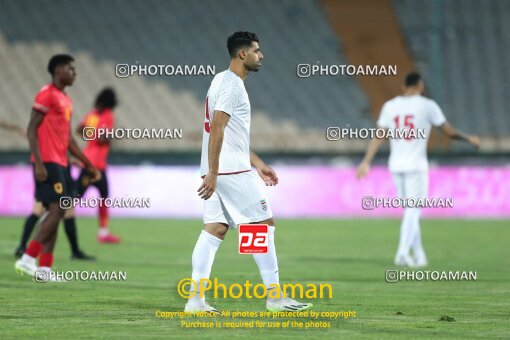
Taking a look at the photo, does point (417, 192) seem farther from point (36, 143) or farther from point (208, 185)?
point (208, 185)

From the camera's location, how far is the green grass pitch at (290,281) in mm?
7918

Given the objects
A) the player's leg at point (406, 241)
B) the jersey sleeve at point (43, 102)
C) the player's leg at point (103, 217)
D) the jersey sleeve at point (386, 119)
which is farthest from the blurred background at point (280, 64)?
the jersey sleeve at point (43, 102)

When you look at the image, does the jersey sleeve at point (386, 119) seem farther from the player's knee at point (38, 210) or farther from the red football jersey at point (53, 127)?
the player's knee at point (38, 210)

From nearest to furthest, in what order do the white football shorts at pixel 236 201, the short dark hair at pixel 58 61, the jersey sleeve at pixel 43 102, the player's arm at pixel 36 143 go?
the white football shorts at pixel 236 201 → the player's arm at pixel 36 143 → the jersey sleeve at pixel 43 102 → the short dark hair at pixel 58 61

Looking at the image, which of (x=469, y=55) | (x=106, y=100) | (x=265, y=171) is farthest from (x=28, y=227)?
(x=469, y=55)

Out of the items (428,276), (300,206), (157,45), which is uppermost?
(157,45)

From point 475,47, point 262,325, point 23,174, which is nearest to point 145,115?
point 23,174

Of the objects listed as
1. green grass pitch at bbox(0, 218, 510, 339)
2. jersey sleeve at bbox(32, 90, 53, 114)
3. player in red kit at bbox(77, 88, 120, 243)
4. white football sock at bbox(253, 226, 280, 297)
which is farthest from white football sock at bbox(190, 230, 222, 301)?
player in red kit at bbox(77, 88, 120, 243)

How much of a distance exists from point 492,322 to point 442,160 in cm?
1842

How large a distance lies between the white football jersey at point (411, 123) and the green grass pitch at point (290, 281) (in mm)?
1320

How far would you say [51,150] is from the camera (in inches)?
463

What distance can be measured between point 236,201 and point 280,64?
25325 mm

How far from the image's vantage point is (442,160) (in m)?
26.6

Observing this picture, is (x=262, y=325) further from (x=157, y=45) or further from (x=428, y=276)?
(x=157, y=45)
